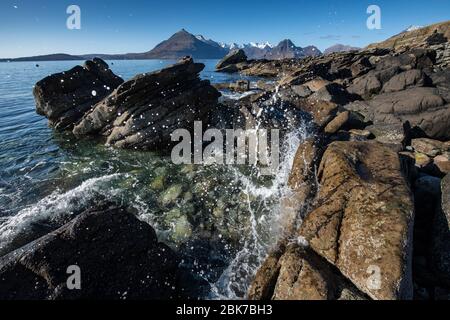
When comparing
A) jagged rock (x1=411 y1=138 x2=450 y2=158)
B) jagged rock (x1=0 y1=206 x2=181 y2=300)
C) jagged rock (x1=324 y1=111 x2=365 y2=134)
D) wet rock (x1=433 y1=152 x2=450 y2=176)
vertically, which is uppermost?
jagged rock (x1=324 y1=111 x2=365 y2=134)

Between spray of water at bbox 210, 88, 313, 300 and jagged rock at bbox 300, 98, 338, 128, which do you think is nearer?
spray of water at bbox 210, 88, 313, 300

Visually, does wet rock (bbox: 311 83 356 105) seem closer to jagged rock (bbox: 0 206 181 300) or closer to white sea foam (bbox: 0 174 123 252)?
white sea foam (bbox: 0 174 123 252)

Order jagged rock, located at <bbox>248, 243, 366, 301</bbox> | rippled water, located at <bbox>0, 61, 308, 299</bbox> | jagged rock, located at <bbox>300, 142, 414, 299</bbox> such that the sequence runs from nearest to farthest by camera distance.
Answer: jagged rock, located at <bbox>248, 243, 366, 301</bbox>, jagged rock, located at <bbox>300, 142, 414, 299</bbox>, rippled water, located at <bbox>0, 61, 308, 299</bbox>

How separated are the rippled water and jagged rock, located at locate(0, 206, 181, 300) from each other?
1.57m

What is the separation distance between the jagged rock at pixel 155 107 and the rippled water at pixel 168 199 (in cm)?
122

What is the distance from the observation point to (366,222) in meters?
7.44

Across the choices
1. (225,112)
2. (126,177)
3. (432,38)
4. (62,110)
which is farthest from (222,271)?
(432,38)

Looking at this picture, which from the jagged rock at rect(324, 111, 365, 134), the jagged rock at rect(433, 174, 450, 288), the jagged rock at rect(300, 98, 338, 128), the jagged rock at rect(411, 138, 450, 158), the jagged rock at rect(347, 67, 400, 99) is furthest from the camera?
the jagged rock at rect(347, 67, 400, 99)

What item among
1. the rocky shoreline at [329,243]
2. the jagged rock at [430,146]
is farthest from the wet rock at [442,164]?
the jagged rock at [430,146]

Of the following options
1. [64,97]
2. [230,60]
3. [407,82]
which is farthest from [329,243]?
[230,60]

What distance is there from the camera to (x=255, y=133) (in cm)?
1738

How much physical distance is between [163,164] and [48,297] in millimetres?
11142

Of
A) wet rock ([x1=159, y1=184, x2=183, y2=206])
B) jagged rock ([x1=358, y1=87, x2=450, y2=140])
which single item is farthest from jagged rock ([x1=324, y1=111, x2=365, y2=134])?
wet rock ([x1=159, y1=184, x2=183, y2=206])

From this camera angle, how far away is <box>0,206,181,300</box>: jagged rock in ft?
22.9
